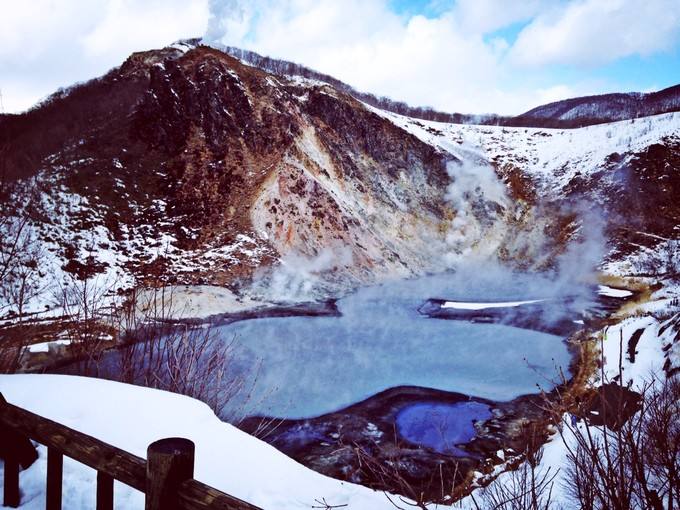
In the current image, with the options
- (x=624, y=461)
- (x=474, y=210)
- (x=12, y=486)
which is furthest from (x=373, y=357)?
(x=474, y=210)

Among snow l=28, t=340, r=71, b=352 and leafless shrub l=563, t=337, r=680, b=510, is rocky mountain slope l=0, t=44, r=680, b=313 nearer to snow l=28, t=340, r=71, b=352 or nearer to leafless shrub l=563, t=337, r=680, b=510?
snow l=28, t=340, r=71, b=352

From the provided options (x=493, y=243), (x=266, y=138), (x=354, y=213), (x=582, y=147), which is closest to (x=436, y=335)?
(x=354, y=213)

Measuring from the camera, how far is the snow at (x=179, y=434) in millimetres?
4773

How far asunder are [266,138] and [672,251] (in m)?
29.4

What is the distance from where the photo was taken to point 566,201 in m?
43.8

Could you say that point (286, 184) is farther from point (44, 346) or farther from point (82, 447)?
point (82, 447)

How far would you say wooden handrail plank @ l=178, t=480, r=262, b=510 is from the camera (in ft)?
7.04

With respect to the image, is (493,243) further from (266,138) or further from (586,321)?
(266,138)

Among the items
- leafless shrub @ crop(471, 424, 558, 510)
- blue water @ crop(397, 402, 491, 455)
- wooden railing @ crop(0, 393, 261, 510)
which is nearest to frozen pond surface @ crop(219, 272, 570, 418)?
blue water @ crop(397, 402, 491, 455)

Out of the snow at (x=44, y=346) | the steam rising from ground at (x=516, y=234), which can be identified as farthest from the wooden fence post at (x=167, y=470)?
the steam rising from ground at (x=516, y=234)

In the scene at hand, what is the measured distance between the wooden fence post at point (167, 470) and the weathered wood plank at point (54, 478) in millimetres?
1124

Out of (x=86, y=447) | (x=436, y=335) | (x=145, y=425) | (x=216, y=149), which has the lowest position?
(x=436, y=335)

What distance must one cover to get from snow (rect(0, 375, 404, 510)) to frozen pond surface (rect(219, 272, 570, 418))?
32.0ft

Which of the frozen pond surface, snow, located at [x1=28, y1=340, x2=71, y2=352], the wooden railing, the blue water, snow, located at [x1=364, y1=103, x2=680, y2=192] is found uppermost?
snow, located at [x1=364, y1=103, x2=680, y2=192]
